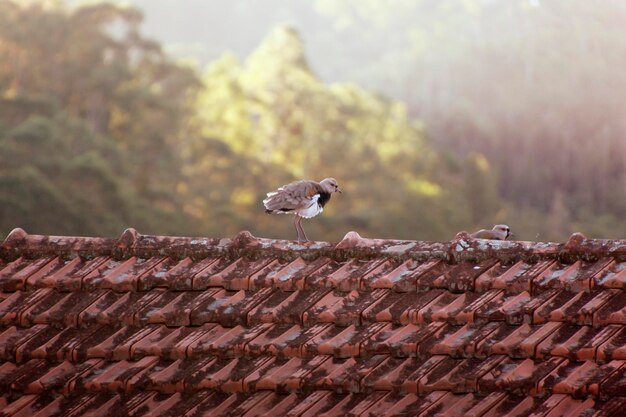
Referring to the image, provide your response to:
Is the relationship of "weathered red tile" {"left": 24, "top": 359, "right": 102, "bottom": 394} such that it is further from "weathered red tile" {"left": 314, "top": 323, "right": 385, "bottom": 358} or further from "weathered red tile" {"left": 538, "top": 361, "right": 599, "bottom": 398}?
"weathered red tile" {"left": 538, "top": 361, "right": 599, "bottom": 398}

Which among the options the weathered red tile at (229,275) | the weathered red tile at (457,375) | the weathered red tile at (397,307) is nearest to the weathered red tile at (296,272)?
the weathered red tile at (229,275)

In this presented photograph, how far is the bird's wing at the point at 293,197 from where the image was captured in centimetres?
767

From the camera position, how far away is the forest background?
150 ft

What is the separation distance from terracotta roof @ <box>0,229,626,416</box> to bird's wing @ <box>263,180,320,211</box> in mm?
2153

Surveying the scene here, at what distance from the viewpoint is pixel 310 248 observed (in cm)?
534

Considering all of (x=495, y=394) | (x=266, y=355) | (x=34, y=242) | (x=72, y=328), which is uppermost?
(x=34, y=242)

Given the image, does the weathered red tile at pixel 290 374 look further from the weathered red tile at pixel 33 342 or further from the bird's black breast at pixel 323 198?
the bird's black breast at pixel 323 198

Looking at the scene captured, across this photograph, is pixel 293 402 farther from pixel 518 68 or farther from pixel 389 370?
pixel 518 68

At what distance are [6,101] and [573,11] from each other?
91.3 ft

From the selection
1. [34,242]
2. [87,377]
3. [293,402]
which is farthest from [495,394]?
[34,242]

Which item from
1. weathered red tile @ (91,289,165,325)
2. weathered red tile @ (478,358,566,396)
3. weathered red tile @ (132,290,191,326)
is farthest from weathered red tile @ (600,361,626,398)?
weathered red tile @ (91,289,165,325)

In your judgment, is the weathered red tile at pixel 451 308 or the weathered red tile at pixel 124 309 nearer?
the weathered red tile at pixel 451 308

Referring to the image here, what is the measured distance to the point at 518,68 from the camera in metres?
66.6

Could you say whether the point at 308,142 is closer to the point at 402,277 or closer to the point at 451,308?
the point at 402,277
